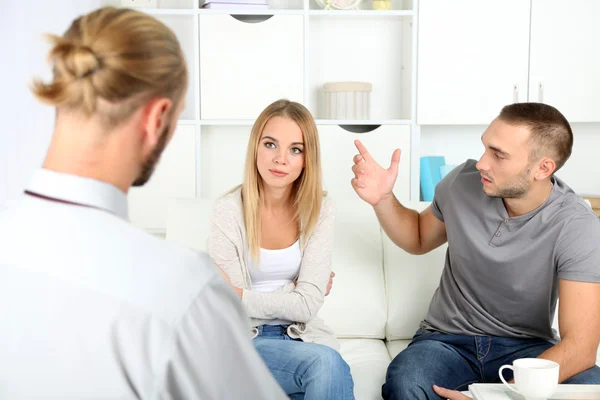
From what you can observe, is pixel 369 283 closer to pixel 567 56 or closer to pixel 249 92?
pixel 249 92

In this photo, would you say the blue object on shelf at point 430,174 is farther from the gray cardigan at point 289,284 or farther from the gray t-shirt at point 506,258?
the gray cardigan at point 289,284

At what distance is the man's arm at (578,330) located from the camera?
5.86 ft

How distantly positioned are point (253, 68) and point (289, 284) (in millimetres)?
1573

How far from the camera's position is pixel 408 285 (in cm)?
232

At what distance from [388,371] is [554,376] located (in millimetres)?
648

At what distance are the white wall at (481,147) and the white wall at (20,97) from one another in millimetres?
1860

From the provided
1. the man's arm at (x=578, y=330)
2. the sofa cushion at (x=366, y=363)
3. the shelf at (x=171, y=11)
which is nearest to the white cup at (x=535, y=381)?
the man's arm at (x=578, y=330)

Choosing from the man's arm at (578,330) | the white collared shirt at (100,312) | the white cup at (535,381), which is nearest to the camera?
the white collared shirt at (100,312)

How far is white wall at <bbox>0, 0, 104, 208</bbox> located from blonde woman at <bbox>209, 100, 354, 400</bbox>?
41.0 inches

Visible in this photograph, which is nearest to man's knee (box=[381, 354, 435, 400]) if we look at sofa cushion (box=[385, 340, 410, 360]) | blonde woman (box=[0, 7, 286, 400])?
sofa cushion (box=[385, 340, 410, 360])

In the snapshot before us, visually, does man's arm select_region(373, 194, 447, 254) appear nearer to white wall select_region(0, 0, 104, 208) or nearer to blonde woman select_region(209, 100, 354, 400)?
blonde woman select_region(209, 100, 354, 400)

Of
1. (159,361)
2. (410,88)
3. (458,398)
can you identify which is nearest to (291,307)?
(458,398)

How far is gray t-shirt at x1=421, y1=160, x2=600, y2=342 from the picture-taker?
1.93 meters

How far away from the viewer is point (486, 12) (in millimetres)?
3322
